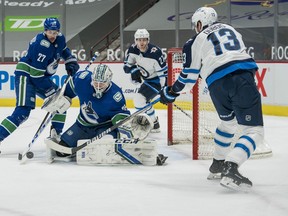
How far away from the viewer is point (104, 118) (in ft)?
14.3

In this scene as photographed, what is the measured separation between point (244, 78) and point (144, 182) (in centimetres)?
81

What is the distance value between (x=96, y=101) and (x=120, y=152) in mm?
365

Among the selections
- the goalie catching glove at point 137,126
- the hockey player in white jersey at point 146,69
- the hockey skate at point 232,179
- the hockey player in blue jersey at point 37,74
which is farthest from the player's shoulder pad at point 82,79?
the hockey player in white jersey at point 146,69

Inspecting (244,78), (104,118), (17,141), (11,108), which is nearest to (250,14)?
(11,108)

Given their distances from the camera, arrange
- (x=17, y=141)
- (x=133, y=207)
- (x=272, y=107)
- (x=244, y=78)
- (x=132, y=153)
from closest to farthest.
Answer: (x=133, y=207) < (x=244, y=78) < (x=132, y=153) < (x=17, y=141) < (x=272, y=107)

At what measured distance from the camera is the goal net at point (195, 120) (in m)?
4.52

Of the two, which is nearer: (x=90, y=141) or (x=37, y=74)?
(x=90, y=141)

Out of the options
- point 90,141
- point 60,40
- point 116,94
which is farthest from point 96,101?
point 60,40

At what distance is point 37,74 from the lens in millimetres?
4789

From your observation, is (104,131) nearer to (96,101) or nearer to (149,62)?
(96,101)

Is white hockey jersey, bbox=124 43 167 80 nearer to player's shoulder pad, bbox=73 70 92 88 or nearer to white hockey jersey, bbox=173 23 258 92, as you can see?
player's shoulder pad, bbox=73 70 92 88

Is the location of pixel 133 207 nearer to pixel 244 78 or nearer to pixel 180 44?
pixel 244 78

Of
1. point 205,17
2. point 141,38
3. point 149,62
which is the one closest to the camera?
point 205,17

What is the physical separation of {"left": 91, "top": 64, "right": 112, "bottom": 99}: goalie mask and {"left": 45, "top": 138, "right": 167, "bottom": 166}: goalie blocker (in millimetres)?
328
